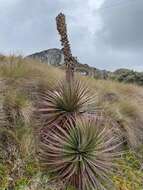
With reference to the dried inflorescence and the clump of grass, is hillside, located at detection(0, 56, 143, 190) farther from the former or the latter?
the dried inflorescence

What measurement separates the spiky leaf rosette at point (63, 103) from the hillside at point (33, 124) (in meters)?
0.20

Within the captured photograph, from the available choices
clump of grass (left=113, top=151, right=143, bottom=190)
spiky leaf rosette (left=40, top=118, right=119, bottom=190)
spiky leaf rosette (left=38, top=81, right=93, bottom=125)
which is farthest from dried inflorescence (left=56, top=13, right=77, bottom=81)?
clump of grass (left=113, top=151, right=143, bottom=190)

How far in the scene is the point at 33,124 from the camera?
11.1 meters

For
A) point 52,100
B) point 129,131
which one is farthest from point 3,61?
point 129,131

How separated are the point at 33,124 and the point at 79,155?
1.32 meters

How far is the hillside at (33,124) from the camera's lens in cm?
1003

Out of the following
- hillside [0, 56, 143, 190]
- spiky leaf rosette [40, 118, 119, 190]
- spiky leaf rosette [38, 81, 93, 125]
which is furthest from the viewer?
spiky leaf rosette [38, 81, 93, 125]

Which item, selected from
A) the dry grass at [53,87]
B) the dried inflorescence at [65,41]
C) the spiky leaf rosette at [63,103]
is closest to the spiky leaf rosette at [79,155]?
the spiky leaf rosette at [63,103]

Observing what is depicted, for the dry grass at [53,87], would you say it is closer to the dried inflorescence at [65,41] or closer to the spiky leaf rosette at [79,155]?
the dried inflorescence at [65,41]

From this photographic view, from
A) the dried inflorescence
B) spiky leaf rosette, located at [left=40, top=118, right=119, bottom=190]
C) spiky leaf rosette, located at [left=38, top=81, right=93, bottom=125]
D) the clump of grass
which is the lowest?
the clump of grass

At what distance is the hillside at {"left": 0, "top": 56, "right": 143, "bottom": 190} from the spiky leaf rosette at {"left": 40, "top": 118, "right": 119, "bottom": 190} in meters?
0.24

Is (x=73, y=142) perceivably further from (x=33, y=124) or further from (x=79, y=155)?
(x=33, y=124)

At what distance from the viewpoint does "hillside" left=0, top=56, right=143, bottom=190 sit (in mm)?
10031

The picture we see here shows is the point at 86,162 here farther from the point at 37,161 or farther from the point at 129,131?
the point at 129,131
